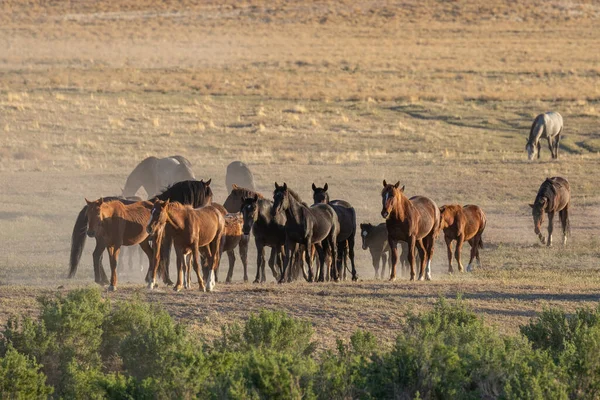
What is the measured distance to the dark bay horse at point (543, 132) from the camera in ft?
108

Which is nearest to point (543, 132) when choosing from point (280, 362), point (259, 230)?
point (259, 230)

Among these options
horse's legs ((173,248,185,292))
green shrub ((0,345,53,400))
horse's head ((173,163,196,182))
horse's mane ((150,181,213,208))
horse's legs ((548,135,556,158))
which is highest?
horse's legs ((548,135,556,158))

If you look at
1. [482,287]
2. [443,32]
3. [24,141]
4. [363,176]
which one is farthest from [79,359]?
[443,32]

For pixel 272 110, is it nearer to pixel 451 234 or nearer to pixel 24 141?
pixel 24 141

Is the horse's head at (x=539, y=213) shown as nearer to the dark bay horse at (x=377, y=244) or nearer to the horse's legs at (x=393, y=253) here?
the dark bay horse at (x=377, y=244)

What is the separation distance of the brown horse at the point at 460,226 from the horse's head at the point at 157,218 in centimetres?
582

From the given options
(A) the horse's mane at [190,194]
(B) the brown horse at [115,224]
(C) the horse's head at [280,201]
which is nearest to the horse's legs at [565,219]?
(C) the horse's head at [280,201]

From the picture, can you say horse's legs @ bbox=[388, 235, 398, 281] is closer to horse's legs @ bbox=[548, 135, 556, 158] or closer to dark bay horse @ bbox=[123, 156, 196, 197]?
dark bay horse @ bbox=[123, 156, 196, 197]

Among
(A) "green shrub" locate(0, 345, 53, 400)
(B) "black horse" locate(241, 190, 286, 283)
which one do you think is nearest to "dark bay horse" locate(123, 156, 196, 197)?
(B) "black horse" locate(241, 190, 286, 283)

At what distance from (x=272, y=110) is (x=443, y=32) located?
4627 cm

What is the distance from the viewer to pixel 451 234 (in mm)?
18609

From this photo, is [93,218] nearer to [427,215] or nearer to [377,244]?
[427,215]

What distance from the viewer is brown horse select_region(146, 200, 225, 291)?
13.8m

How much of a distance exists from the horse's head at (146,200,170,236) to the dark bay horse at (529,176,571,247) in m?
10.1
